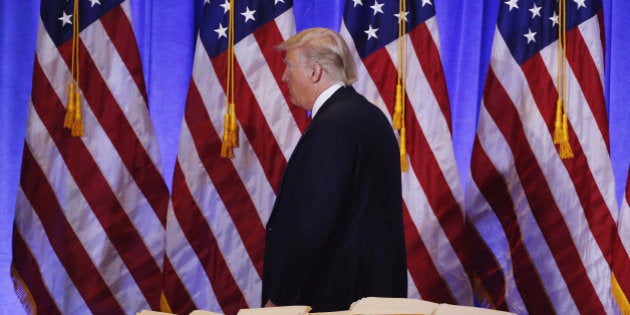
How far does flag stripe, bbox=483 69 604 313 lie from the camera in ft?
13.2

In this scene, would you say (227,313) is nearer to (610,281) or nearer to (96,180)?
(96,180)

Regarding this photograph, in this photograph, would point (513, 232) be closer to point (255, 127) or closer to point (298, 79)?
point (255, 127)

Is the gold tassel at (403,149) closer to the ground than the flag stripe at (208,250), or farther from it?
farther from it

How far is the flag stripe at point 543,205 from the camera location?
158 inches

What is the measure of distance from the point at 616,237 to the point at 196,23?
2.28 metres

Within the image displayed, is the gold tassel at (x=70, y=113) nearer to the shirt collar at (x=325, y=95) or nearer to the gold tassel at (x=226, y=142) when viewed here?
the gold tassel at (x=226, y=142)

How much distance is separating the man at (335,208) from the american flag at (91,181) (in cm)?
156

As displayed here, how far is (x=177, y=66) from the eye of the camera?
453 centimetres

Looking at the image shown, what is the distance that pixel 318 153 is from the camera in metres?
2.54

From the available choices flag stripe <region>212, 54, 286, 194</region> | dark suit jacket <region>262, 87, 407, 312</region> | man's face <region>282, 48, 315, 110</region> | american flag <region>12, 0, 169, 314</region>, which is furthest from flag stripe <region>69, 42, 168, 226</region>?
dark suit jacket <region>262, 87, 407, 312</region>

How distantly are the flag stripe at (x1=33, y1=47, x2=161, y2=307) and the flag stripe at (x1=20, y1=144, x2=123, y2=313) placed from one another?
0.13 meters

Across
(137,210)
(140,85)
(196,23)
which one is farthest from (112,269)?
(196,23)

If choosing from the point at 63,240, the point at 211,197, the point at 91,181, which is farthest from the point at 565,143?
the point at 63,240

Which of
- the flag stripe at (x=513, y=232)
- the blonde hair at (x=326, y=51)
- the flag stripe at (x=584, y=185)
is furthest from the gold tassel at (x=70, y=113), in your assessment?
the flag stripe at (x=584, y=185)
